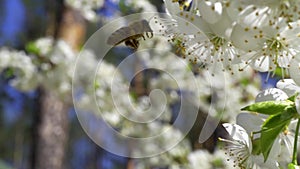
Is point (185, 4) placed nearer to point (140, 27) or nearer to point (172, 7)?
point (172, 7)

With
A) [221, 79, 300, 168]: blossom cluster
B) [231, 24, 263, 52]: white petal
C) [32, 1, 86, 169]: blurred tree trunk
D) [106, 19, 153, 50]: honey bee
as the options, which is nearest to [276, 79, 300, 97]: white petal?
[221, 79, 300, 168]: blossom cluster

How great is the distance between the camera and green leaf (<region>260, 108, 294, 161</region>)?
669 mm

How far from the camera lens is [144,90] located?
11.2 feet

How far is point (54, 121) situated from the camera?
11.9ft

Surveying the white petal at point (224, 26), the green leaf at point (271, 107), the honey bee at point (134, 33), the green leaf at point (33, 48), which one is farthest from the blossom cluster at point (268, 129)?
the green leaf at point (33, 48)

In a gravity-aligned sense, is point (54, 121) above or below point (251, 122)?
above

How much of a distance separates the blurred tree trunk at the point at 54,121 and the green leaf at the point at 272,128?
2.78 meters

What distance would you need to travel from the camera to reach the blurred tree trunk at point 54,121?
11.5 feet

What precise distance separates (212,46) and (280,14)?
159 millimetres

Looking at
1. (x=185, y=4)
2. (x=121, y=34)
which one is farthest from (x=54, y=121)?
(x=185, y=4)

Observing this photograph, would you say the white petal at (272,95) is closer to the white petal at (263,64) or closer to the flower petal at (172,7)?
the white petal at (263,64)

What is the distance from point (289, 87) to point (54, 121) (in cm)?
301

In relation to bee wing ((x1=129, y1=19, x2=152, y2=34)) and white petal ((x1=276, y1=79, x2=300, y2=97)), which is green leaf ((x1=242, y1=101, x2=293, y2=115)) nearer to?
white petal ((x1=276, y1=79, x2=300, y2=97))

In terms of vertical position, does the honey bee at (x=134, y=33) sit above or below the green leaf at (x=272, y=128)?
above
